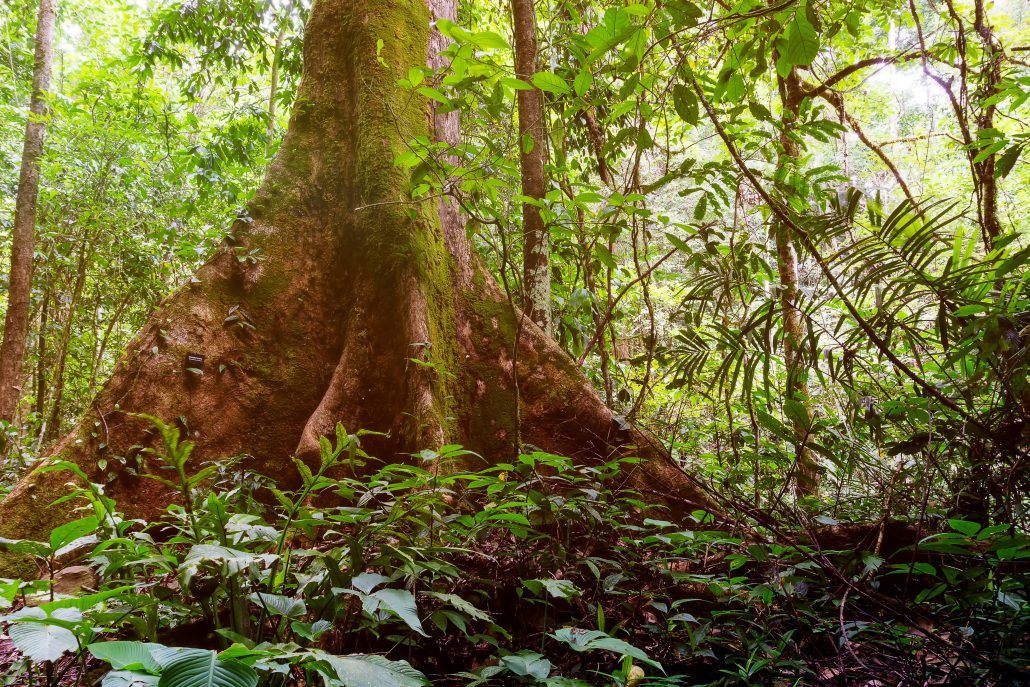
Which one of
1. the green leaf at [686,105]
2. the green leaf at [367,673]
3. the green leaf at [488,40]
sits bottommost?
the green leaf at [367,673]

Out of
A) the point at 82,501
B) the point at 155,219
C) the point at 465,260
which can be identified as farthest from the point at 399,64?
the point at 155,219

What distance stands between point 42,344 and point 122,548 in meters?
7.09

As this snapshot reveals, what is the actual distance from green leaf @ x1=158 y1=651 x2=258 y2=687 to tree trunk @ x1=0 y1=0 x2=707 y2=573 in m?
1.83

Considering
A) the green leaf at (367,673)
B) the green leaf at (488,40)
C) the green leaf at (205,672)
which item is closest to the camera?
the green leaf at (205,672)

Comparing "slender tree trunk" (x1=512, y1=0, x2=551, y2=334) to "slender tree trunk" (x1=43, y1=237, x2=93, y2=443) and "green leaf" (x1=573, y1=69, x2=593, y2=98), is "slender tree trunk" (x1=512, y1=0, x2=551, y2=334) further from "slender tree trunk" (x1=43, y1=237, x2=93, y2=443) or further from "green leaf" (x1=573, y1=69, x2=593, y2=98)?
"slender tree trunk" (x1=43, y1=237, x2=93, y2=443)

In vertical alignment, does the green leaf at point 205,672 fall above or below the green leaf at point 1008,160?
below

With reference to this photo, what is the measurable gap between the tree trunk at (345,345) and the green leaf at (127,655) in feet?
5.87

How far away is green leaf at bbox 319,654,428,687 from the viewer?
96 centimetres

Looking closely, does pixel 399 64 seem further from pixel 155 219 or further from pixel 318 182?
pixel 155 219

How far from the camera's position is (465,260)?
3725mm

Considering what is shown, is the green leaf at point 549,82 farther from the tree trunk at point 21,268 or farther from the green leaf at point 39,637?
the tree trunk at point 21,268

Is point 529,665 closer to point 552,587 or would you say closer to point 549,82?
point 552,587

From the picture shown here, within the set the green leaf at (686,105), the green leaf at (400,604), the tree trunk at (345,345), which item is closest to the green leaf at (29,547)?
the green leaf at (400,604)

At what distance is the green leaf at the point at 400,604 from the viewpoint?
3.87 feet
